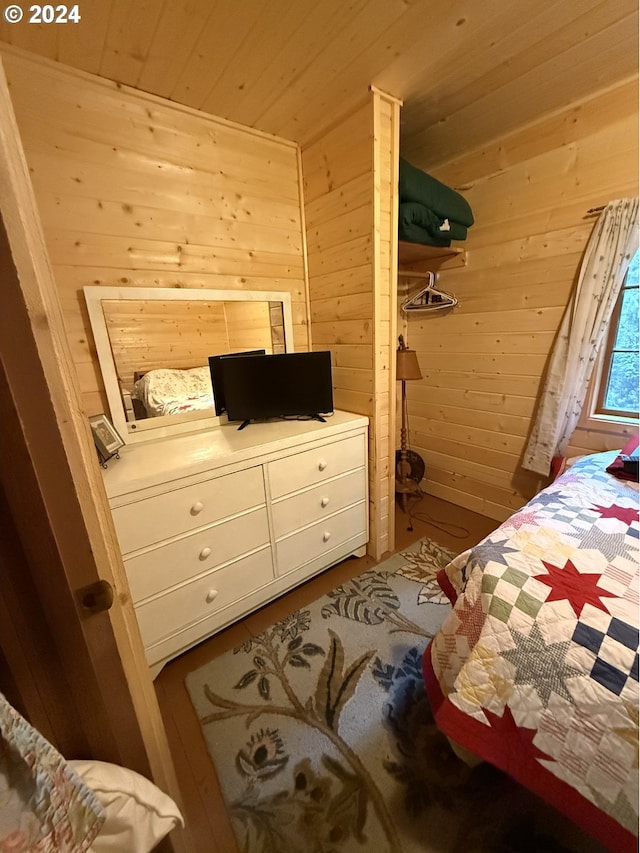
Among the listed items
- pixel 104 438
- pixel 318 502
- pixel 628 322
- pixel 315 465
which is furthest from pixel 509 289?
pixel 104 438

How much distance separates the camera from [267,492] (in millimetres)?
1592

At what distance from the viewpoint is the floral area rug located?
37.4 inches

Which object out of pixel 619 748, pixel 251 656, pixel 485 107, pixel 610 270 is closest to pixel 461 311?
pixel 610 270

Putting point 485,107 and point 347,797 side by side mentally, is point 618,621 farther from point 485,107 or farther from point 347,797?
point 485,107

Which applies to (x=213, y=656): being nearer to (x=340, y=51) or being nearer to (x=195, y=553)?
(x=195, y=553)

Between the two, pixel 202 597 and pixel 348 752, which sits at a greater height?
pixel 202 597

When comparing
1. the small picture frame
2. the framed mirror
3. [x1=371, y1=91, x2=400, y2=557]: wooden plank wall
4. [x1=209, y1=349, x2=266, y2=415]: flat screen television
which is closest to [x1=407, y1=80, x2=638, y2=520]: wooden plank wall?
[x1=371, y1=91, x2=400, y2=557]: wooden plank wall

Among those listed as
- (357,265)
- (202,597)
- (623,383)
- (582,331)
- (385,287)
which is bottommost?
(202,597)

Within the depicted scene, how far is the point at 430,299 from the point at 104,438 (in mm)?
2307

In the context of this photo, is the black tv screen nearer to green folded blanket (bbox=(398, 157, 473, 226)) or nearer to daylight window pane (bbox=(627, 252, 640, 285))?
green folded blanket (bbox=(398, 157, 473, 226))

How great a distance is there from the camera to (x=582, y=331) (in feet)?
5.97

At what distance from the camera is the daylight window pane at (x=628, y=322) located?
1.79 meters

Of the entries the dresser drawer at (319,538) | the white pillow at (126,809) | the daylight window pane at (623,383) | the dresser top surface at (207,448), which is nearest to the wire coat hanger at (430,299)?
the daylight window pane at (623,383)

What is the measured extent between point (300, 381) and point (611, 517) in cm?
146
